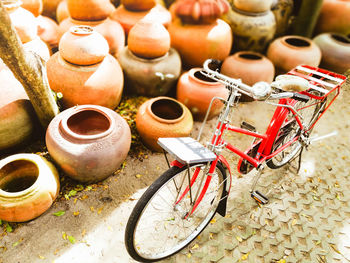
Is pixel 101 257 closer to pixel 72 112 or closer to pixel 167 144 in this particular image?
pixel 167 144

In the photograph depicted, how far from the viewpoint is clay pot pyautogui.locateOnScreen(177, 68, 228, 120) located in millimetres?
4160

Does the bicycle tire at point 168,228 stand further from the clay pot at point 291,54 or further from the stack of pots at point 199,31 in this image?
the clay pot at point 291,54

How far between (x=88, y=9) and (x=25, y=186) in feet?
10.2

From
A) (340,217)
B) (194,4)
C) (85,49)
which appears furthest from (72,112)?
(340,217)

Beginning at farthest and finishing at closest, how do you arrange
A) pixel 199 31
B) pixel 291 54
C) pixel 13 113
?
1. pixel 291 54
2. pixel 199 31
3. pixel 13 113

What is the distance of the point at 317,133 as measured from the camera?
479 centimetres

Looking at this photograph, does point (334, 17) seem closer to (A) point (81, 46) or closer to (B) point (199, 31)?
(B) point (199, 31)

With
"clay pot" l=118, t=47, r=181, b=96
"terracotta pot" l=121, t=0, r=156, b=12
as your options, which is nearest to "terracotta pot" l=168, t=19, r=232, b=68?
"clay pot" l=118, t=47, r=181, b=96

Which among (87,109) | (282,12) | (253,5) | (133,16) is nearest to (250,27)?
(253,5)

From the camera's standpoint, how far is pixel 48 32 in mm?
4918

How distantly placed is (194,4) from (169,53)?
3.27ft

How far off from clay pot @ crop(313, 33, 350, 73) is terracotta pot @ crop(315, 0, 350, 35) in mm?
635

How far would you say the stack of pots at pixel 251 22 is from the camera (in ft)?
17.9

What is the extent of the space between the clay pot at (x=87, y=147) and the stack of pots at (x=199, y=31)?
243cm
